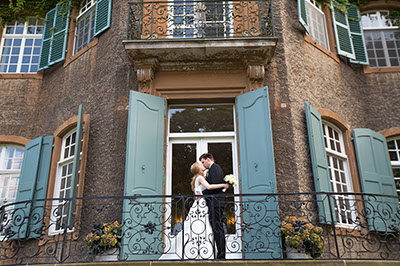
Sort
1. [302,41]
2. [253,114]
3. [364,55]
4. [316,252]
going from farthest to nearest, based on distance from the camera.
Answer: [364,55]
[302,41]
[253,114]
[316,252]

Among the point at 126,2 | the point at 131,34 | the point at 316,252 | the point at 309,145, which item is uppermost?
the point at 126,2

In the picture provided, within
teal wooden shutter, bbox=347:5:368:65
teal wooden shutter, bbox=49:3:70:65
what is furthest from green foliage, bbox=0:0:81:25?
teal wooden shutter, bbox=347:5:368:65

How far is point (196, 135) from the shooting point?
8.96 meters

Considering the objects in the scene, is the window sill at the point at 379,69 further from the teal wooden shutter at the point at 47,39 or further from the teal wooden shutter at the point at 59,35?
the teal wooden shutter at the point at 47,39

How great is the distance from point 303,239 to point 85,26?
23.6 ft

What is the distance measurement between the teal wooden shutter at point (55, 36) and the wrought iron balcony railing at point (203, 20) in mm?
2319

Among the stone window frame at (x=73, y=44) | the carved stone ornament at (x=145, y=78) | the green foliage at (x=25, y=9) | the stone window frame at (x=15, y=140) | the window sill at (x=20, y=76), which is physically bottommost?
the stone window frame at (x=15, y=140)

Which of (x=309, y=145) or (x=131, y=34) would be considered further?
(x=131, y=34)

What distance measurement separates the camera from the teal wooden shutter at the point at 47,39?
11.2 metres

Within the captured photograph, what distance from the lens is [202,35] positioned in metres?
8.95

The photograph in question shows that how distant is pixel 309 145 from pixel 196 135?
2144 millimetres

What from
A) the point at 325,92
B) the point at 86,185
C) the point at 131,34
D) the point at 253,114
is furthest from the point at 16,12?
the point at 325,92

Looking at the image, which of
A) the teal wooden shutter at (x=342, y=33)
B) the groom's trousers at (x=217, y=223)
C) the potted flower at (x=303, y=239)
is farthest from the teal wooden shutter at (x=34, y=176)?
the teal wooden shutter at (x=342, y=33)

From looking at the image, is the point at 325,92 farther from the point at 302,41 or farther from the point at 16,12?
the point at 16,12
